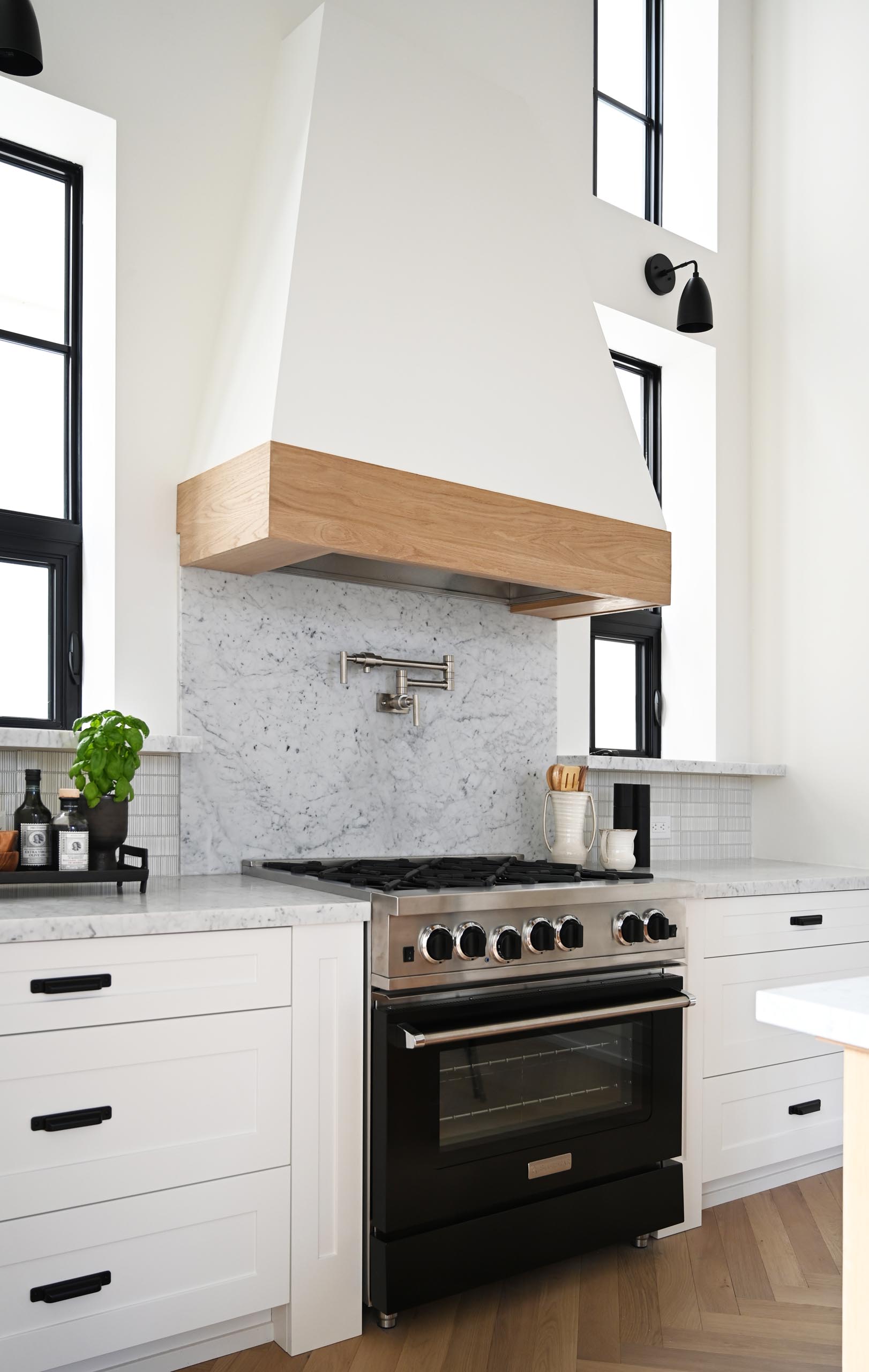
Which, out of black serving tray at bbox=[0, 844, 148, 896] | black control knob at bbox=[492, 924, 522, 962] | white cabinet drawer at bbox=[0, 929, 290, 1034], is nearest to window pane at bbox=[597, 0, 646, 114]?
black control knob at bbox=[492, 924, 522, 962]

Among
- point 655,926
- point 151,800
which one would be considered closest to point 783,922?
point 655,926

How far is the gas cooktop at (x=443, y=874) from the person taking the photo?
7.97 feet

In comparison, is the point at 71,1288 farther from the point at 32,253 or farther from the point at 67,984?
the point at 32,253

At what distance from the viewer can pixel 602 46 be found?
420 cm

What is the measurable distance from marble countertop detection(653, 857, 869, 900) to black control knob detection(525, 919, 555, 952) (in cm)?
40

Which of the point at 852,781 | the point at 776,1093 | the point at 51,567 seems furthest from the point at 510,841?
the point at 51,567

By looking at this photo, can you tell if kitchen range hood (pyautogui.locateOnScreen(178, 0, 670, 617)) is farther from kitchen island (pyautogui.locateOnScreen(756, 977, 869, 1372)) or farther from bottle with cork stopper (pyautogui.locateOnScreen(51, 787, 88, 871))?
kitchen island (pyautogui.locateOnScreen(756, 977, 869, 1372))

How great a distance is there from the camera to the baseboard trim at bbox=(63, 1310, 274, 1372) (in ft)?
6.58

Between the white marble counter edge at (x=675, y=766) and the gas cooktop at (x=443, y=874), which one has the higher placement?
the white marble counter edge at (x=675, y=766)

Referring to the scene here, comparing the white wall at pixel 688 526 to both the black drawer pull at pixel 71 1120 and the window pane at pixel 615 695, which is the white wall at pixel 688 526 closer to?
the window pane at pixel 615 695

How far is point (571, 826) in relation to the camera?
10.9 ft

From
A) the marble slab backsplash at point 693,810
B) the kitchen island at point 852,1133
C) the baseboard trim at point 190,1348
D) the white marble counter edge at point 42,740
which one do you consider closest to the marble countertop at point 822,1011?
the kitchen island at point 852,1133

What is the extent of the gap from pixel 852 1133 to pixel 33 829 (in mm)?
1746

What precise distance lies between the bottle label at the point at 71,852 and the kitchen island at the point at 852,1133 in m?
1.60
